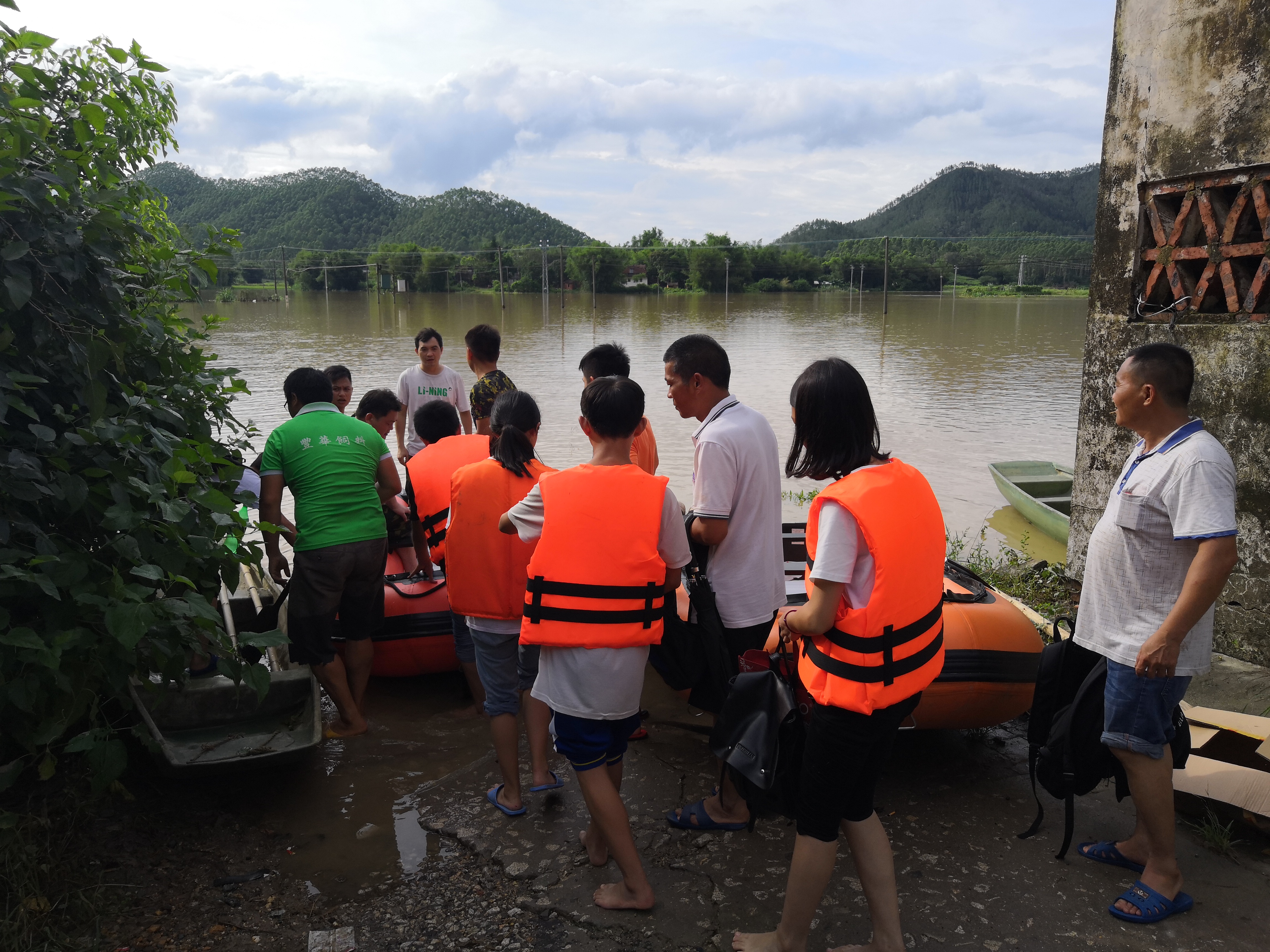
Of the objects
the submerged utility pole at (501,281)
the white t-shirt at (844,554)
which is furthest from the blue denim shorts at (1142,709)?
the submerged utility pole at (501,281)

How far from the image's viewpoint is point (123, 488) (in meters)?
2.52

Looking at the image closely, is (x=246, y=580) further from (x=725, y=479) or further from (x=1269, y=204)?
(x=1269, y=204)

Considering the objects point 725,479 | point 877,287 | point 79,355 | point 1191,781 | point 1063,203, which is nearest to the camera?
point 79,355

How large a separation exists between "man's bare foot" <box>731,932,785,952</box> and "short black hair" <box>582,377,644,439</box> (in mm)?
1451

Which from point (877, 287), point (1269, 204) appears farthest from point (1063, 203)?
point (1269, 204)

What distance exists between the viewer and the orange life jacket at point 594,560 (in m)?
2.45

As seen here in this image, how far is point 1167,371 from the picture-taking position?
2502mm

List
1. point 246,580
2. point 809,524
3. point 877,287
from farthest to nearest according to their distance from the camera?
1. point 877,287
2. point 246,580
3. point 809,524

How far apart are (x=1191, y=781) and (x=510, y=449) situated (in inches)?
105

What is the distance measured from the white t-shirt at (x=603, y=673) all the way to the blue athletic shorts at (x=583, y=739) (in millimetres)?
34

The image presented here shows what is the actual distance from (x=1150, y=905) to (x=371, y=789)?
274 cm

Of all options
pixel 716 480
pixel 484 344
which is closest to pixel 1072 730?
pixel 716 480

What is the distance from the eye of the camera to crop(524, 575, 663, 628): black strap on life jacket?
246cm

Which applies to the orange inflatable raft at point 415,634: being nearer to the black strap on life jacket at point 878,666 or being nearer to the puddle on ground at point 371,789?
the puddle on ground at point 371,789
